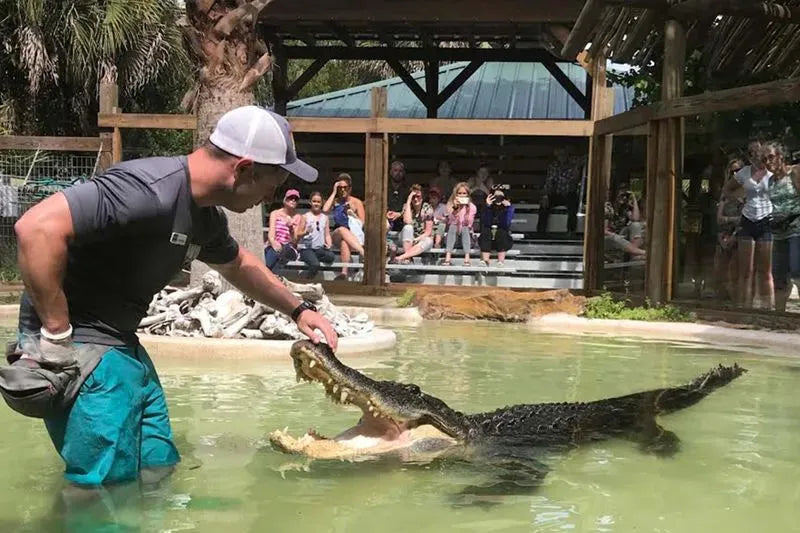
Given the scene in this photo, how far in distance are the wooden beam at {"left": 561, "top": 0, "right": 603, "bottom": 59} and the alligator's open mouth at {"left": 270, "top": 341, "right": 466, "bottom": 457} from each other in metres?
7.18

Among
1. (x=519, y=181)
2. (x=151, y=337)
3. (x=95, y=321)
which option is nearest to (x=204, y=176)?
(x=95, y=321)

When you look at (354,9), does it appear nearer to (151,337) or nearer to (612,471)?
(151,337)

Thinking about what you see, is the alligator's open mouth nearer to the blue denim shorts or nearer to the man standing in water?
the man standing in water

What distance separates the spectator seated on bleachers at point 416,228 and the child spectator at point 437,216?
0.13m

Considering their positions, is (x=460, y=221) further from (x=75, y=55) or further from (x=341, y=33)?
(x=75, y=55)

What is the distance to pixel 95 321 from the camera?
10.2 ft

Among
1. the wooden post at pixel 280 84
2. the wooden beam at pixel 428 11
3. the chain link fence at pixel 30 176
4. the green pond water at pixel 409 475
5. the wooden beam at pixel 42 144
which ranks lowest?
the green pond water at pixel 409 475

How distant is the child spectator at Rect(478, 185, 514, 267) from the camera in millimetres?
13297

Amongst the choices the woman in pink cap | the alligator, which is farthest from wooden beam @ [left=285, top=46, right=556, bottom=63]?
the alligator

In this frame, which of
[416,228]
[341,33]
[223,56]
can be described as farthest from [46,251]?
[341,33]

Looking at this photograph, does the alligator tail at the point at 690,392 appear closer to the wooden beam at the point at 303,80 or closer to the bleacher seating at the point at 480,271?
the bleacher seating at the point at 480,271

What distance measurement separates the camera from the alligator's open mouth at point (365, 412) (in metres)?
3.76

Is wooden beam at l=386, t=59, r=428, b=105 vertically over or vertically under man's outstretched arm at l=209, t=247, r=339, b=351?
over

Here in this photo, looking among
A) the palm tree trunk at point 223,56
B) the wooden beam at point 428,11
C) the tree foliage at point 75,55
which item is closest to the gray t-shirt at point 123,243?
Answer: the palm tree trunk at point 223,56
